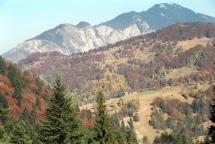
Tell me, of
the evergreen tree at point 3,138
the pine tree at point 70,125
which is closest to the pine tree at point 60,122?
the pine tree at point 70,125

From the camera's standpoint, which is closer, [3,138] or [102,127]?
[102,127]

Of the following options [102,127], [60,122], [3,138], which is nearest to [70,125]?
[60,122]

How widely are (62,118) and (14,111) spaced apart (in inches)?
5629

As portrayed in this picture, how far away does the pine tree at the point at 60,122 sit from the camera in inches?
1857

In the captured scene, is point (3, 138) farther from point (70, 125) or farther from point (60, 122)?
point (60, 122)

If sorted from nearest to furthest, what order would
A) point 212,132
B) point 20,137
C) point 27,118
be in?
1. point 212,132
2. point 20,137
3. point 27,118

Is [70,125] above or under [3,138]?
above

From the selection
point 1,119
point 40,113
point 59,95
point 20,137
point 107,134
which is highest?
point 59,95

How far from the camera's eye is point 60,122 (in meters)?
47.0

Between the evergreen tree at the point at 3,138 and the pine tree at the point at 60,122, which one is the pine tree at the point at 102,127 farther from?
the evergreen tree at the point at 3,138

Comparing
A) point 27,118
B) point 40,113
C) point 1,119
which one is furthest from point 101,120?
point 40,113

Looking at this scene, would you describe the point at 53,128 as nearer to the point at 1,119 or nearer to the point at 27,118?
the point at 1,119

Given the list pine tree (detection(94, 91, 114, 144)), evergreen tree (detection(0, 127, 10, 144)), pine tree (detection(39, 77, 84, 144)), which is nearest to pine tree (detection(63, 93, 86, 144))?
pine tree (detection(39, 77, 84, 144))

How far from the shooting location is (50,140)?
157 feet
